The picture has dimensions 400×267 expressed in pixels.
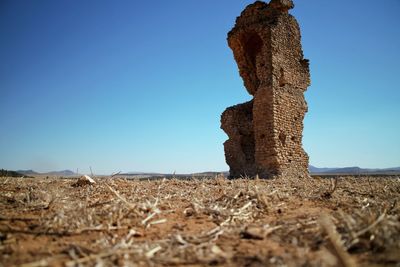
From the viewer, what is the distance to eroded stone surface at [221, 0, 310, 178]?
9.80m

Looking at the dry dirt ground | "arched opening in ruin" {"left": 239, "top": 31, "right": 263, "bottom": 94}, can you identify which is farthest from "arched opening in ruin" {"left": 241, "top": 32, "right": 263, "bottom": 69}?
the dry dirt ground

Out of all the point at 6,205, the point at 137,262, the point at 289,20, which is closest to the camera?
the point at 137,262

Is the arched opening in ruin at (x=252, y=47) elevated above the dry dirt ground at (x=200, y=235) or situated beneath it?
elevated above

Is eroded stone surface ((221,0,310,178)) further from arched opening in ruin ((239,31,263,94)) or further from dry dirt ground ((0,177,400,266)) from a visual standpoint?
dry dirt ground ((0,177,400,266))

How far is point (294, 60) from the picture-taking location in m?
11.1

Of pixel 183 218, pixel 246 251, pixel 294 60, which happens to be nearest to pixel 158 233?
pixel 183 218

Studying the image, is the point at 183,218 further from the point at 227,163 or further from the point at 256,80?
the point at 256,80

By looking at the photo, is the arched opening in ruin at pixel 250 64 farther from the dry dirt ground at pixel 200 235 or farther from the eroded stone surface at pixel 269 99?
the dry dirt ground at pixel 200 235

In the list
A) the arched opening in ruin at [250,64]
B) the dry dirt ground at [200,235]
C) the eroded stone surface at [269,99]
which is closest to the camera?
the dry dirt ground at [200,235]

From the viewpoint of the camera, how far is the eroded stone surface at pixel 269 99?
32.2 ft

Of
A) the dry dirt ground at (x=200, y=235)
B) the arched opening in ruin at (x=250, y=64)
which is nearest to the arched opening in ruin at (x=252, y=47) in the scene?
the arched opening in ruin at (x=250, y=64)

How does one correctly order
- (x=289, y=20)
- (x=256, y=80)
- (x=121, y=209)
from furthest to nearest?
(x=256, y=80)
(x=289, y=20)
(x=121, y=209)

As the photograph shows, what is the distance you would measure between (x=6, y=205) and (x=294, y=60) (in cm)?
1058

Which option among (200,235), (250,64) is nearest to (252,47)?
(250,64)
